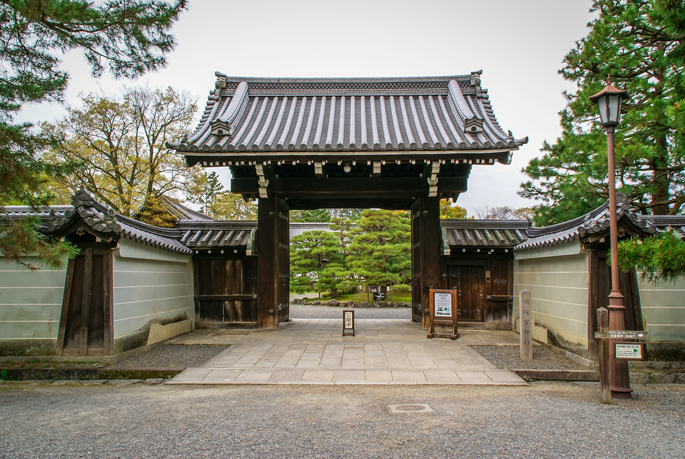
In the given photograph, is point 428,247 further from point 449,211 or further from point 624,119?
point 449,211

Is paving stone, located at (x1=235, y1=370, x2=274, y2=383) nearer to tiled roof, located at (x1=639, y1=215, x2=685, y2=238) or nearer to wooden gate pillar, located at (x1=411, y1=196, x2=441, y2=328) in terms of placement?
wooden gate pillar, located at (x1=411, y1=196, x2=441, y2=328)

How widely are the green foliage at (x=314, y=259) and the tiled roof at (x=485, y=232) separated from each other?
996cm

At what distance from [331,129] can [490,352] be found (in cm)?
596

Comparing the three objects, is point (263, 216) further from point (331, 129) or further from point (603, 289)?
point (603, 289)

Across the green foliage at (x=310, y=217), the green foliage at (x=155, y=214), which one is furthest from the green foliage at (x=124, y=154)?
the green foliage at (x=310, y=217)

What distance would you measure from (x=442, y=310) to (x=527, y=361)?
2090mm

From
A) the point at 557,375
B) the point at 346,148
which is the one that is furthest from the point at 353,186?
the point at 557,375

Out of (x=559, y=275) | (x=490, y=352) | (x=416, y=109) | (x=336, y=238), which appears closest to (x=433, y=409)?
(x=490, y=352)

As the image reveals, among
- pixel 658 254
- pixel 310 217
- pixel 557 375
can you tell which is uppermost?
pixel 310 217

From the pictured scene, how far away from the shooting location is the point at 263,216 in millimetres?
9930

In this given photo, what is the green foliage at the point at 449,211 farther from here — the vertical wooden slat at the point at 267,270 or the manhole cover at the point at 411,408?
the manhole cover at the point at 411,408

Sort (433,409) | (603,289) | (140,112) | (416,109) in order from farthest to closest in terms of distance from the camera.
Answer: (140,112) < (416,109) < (603,289) < (433,409)

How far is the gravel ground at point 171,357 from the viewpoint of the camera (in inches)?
260

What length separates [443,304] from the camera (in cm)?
874
